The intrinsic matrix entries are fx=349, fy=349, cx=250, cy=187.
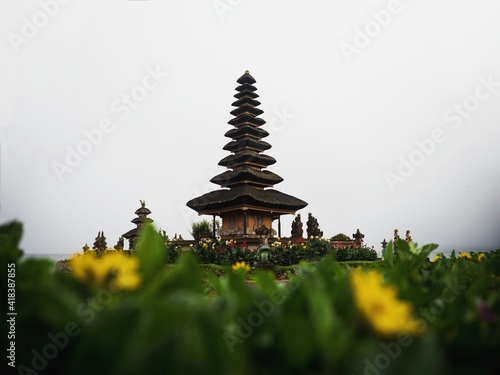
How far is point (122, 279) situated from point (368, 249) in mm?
18960

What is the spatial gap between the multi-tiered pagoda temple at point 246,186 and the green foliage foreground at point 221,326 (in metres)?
20.0

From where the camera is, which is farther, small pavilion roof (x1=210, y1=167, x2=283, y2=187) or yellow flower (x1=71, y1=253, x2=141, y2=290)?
small pavilion roof (x1=210, y1=167, x2=283, y2=187)

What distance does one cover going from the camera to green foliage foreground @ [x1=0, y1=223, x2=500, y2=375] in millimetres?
594

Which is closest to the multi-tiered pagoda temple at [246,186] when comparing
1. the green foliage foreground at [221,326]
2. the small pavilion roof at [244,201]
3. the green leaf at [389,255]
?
the small pavilion roof at [244,201]

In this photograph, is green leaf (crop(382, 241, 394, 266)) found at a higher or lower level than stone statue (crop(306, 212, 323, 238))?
lower

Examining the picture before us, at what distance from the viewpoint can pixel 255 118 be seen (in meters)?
28.4

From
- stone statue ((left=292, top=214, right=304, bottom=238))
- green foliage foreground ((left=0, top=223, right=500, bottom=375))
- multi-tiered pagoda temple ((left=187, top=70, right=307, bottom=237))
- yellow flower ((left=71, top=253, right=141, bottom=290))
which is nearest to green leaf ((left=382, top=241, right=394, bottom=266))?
green foliage foreground ((left=0, top=223, right=500, bottom=375))

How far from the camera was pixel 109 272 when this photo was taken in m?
0.84

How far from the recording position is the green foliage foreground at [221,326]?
23.4 inches

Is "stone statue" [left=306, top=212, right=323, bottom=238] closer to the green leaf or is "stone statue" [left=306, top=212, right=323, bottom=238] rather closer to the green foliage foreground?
the green leaf

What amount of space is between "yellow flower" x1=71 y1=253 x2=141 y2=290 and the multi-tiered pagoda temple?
20105mm

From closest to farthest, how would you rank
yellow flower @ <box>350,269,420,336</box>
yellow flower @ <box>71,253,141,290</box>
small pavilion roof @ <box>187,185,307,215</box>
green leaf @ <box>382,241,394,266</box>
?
yellow flower @ <box>350,269,420,336</box>, yellow flower @ <box>71,253,141,290</box>, green leaf @ <box>382,241,394,266</box>, small pavilion roof @ <box>187,185,307,215</box>

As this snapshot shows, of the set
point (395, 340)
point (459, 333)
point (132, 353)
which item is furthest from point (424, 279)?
point (132, 353)

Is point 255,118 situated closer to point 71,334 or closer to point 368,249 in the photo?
point 368,249
